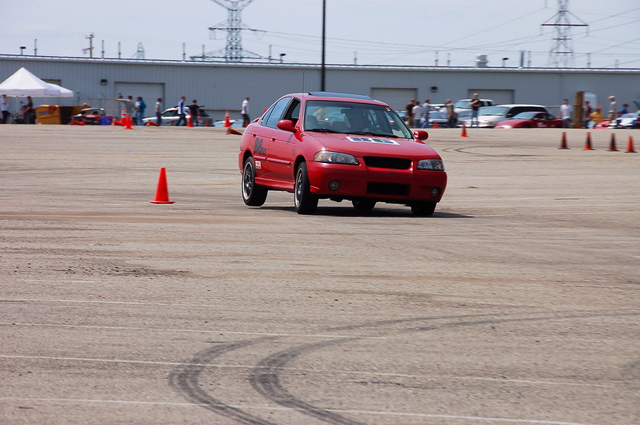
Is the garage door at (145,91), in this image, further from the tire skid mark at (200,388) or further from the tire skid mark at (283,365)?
the tire skid mark at (200,388)

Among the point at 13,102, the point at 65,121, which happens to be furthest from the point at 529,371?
the point at 13,102

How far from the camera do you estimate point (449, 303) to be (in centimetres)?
630

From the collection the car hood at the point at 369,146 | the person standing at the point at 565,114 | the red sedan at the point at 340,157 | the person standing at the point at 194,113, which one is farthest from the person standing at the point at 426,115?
the car hood at the point at 369,146

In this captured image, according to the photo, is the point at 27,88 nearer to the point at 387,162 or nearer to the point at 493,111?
the point at 493,111

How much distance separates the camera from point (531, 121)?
47.7 meters

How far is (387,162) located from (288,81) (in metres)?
57.1

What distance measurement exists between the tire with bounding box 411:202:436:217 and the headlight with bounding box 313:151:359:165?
1173 millimetres

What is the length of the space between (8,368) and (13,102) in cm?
5975

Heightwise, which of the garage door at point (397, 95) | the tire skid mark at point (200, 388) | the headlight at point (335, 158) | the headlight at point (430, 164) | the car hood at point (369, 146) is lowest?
the tire skid mark at point (200, 388)

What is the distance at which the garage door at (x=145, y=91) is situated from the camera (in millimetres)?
65938

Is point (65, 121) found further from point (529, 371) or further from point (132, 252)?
point (529, 371)

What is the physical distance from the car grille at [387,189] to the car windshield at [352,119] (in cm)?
110

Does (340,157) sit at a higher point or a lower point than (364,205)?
higher

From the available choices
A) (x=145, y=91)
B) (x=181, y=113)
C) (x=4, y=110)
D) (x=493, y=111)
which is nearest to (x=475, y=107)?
(x=493, y=111)
